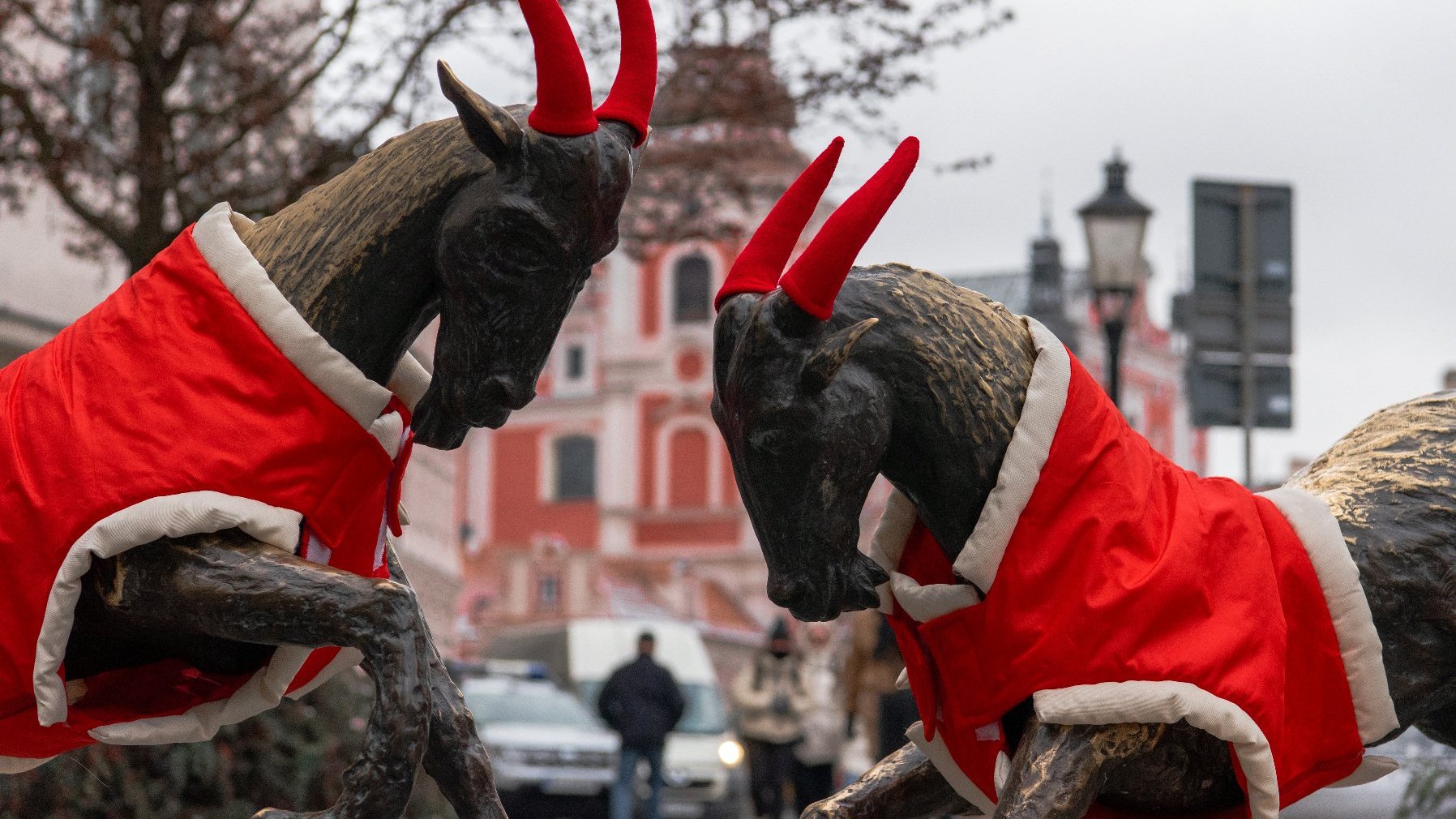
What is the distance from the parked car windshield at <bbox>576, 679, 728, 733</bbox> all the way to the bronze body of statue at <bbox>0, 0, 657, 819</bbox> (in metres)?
14.5

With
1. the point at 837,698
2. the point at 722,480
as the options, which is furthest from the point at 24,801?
the point at 722,480

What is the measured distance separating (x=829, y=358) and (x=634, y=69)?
71 cm

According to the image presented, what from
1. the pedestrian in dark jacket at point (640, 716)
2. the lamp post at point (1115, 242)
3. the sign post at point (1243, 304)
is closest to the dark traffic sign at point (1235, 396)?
the sign post at point (1243, 304)

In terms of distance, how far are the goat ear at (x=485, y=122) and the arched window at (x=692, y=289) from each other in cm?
4623

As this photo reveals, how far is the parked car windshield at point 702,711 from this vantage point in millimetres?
18328

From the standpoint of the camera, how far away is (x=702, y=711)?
18.8m

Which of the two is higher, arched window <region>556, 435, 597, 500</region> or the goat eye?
the goat eye

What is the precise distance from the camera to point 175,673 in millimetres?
3711

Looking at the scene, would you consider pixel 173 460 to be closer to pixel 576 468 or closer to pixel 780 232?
pixel 780 232

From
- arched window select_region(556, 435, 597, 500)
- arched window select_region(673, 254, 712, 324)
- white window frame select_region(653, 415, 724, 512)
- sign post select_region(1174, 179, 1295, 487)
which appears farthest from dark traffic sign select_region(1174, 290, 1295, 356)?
arched window select_region(556, 435, 597, 500)

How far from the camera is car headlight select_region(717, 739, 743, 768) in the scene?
1778cm

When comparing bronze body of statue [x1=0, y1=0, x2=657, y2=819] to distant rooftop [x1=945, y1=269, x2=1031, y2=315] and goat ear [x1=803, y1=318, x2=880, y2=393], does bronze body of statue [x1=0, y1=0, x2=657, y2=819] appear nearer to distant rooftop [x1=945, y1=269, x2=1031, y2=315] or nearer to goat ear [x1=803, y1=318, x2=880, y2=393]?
goat ear [x1=803, y1=318, x2=880, y2=393]

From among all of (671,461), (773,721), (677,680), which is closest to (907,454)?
(773,721)

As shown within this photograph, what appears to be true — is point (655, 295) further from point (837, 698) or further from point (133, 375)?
point (133, 375)
